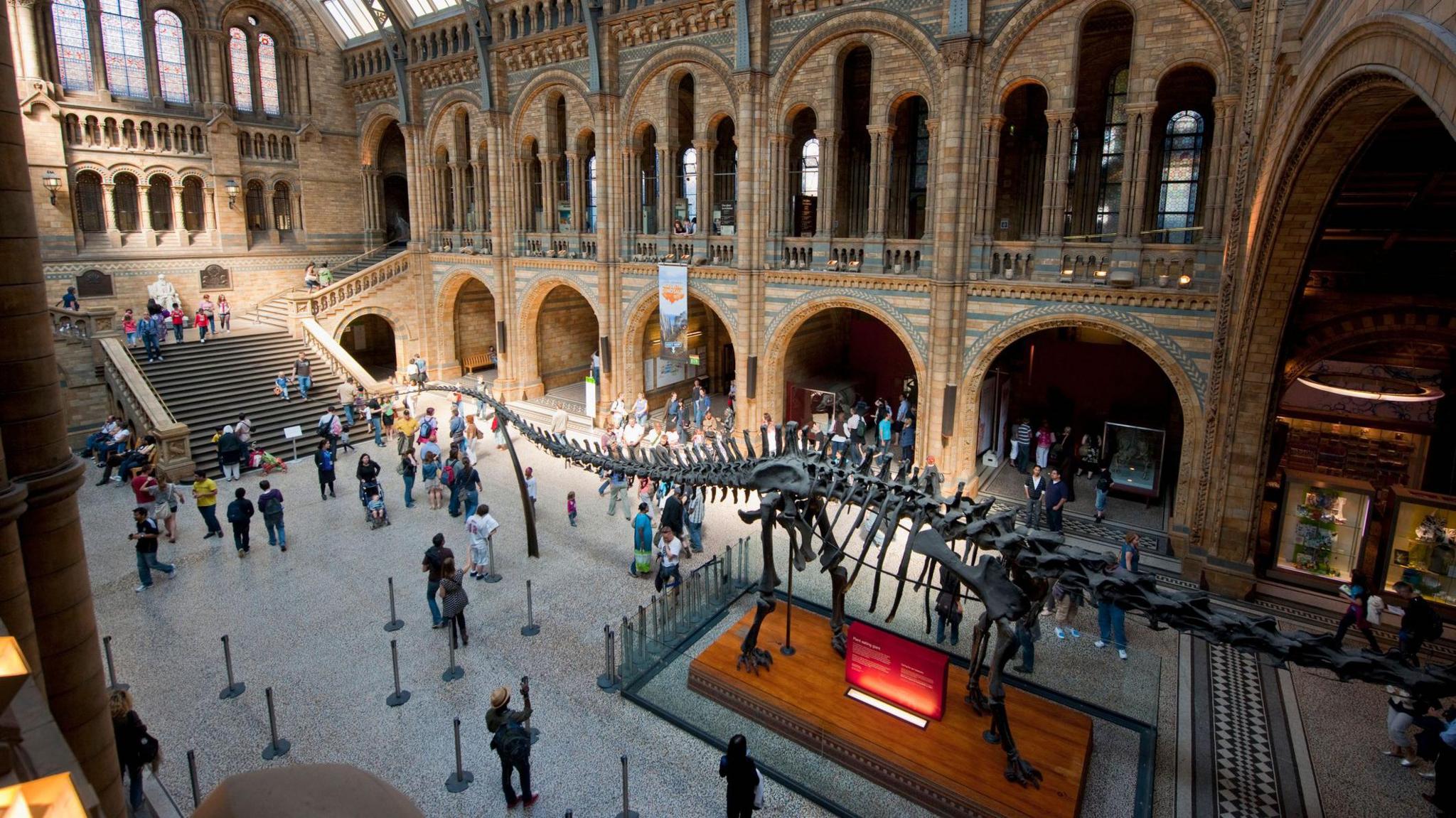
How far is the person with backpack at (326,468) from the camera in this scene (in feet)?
53.0

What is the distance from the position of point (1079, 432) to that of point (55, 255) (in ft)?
97.7

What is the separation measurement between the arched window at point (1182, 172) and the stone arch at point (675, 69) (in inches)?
385

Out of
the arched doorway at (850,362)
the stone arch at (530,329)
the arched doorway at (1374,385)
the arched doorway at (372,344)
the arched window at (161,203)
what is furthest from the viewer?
the arched doorway at (372,344)

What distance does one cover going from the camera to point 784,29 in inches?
692

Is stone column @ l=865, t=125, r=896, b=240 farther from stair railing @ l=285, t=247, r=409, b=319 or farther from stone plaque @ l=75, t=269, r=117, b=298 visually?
stone plaque @ l=75, t=269, r=117, b=298

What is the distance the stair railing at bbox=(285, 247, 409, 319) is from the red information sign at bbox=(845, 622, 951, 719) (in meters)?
22.4

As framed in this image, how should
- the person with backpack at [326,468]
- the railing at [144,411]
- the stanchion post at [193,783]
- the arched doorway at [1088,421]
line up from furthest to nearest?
the railing at [144,411]
the arched doorway at [1088,421]
the person with backpack at [326,468]
the stanchion post at [193,783]

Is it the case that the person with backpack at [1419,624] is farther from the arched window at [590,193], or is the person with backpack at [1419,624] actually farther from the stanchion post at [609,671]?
the arched window at [590,193]

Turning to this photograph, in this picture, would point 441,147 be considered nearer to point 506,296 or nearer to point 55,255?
point 506,296

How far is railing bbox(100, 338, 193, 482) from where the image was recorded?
57.1 feet

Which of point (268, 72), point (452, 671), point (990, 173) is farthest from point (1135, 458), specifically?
point (268, 72)

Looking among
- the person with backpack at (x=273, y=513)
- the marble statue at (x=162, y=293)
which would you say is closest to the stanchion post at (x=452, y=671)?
the person with backpack at (x=273, y=513)

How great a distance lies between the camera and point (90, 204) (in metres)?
24.4

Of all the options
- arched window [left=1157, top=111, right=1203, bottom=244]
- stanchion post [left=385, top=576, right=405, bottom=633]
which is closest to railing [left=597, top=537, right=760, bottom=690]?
stanchion post [left=385, top=576, right=405, bottom=633]
